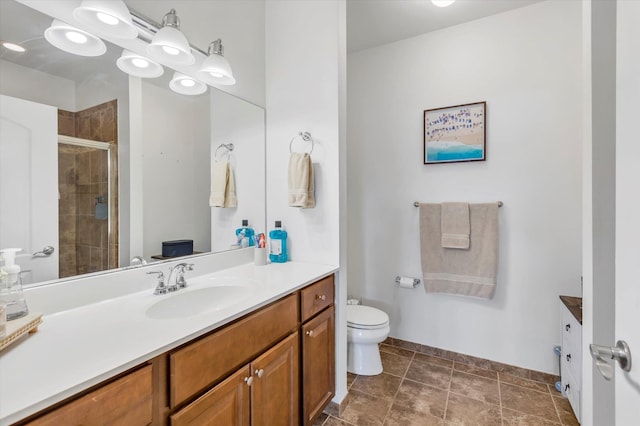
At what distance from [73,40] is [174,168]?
618 mm

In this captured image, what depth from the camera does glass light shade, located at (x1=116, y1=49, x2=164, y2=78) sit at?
1.27 meters

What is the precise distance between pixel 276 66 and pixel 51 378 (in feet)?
6.28

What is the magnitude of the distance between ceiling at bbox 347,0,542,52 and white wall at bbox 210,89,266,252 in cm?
106

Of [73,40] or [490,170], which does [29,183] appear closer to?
[73,40]

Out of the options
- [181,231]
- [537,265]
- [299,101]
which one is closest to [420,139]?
[299,101]

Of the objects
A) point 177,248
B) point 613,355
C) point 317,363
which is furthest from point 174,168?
point 613,355

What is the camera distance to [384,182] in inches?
101

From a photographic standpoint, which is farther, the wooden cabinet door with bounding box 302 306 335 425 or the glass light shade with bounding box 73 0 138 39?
the wooden cabinet door with bounding box 302 306 335 425

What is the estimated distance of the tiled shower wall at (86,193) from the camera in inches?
43.3

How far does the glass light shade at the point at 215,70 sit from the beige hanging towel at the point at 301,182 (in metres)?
0.56

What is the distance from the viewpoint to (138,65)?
1.32 meters

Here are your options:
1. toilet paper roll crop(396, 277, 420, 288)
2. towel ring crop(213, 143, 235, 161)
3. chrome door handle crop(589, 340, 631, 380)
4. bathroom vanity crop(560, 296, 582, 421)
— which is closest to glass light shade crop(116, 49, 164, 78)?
towel ring crop(213, 143, 235, 161)

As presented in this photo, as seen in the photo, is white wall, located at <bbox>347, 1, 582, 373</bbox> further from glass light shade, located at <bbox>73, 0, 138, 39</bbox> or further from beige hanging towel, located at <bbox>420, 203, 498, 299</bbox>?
glass light shade, located at <bbox>73, 0, 138, 39</bbox>
